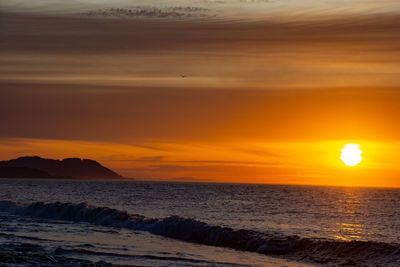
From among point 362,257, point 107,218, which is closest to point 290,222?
point 107,218

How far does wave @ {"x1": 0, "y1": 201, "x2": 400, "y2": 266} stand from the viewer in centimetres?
3222

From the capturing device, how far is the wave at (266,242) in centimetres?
3222

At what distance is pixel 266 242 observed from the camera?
36.2 metres

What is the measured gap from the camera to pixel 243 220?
5512 cm

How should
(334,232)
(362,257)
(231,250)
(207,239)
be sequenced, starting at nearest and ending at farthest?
(362,257)
(231,250)
(207,239)
(334,232)

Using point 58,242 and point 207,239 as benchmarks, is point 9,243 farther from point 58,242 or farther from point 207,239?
point 207,239

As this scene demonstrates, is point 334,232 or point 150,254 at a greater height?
point 334,232

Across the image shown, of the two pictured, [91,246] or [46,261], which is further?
[91,246]

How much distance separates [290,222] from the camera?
175 feet

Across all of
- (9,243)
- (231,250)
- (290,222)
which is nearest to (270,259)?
(231,250)

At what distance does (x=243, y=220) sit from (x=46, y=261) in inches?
1236

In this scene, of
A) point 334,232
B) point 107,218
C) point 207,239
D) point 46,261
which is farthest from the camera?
point 107,218

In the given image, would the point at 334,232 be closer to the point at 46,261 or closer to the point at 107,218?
the point at 107,218

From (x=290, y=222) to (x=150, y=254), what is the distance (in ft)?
84.2
